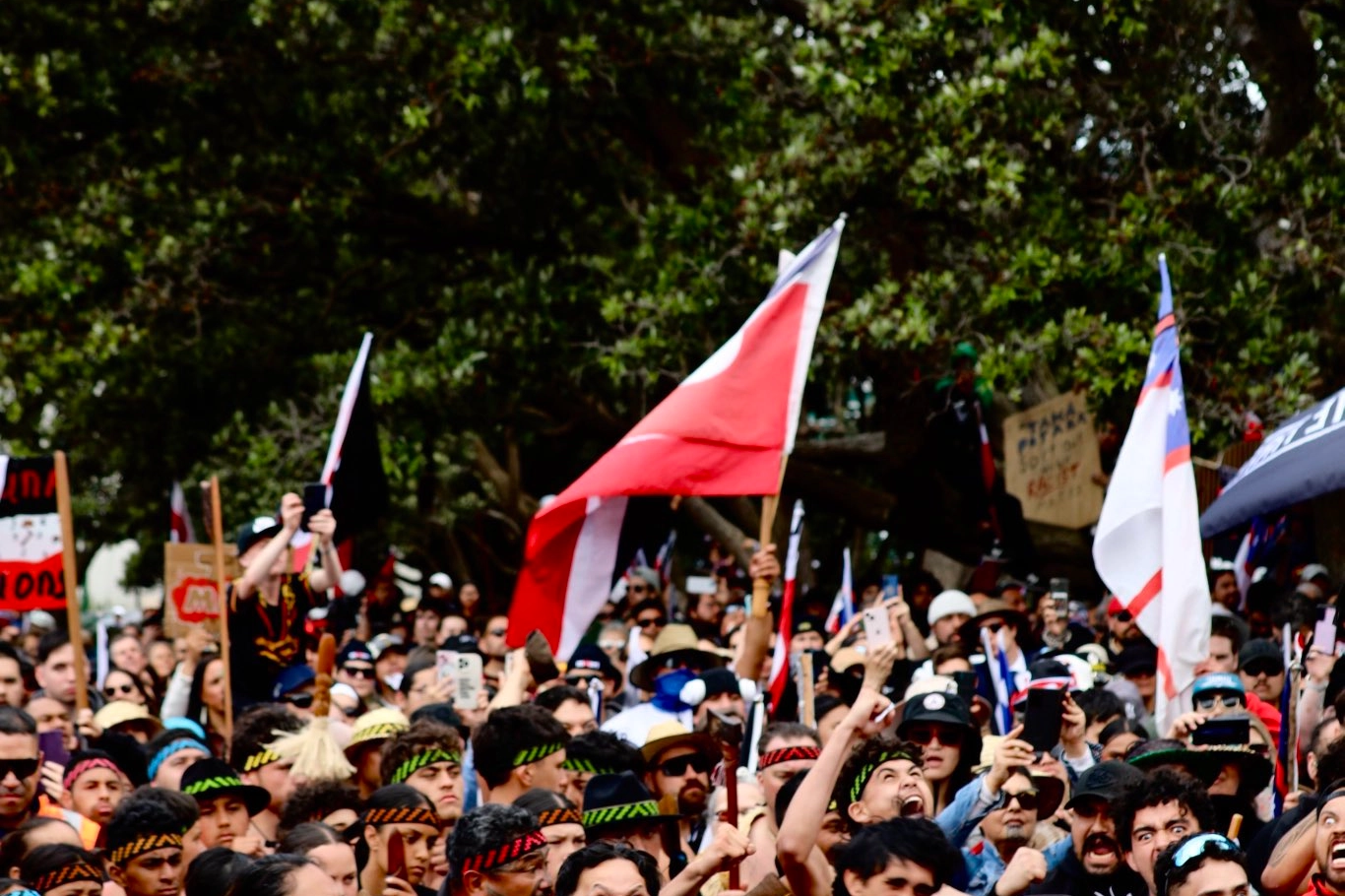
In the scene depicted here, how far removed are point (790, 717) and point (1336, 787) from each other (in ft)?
15.5

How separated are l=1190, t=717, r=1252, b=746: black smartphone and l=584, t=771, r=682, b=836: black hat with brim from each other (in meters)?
2.08

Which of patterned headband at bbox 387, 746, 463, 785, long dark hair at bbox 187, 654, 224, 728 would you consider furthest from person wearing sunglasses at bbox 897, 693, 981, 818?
long dark hair at bbox 187, 654, 224, 728

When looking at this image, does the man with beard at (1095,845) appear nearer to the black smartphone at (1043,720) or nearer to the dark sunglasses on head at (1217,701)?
the black smartphone at (1043,720)

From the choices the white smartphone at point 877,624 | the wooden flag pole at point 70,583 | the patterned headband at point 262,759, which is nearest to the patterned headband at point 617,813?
the patterned headband at point 262,759

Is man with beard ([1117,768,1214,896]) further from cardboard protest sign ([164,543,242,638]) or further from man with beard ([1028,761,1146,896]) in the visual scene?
cardboard protest sign ([164,543,242,638])

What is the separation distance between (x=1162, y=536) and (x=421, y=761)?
10.8 feet

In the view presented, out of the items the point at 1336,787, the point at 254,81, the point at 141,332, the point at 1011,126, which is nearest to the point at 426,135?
the point at 254,81

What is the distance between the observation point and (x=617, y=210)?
52.6 feet

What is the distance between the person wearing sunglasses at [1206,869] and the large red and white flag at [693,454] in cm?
311

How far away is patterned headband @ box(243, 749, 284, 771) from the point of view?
8.41 meters

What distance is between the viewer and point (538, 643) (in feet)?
31.9

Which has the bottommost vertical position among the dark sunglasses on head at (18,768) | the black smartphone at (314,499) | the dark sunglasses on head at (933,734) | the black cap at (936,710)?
the dark sunglasses on head at (933,734)

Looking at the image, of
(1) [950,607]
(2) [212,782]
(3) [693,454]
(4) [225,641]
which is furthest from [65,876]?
(1) [950,607]

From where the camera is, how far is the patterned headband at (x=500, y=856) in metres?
6.07
